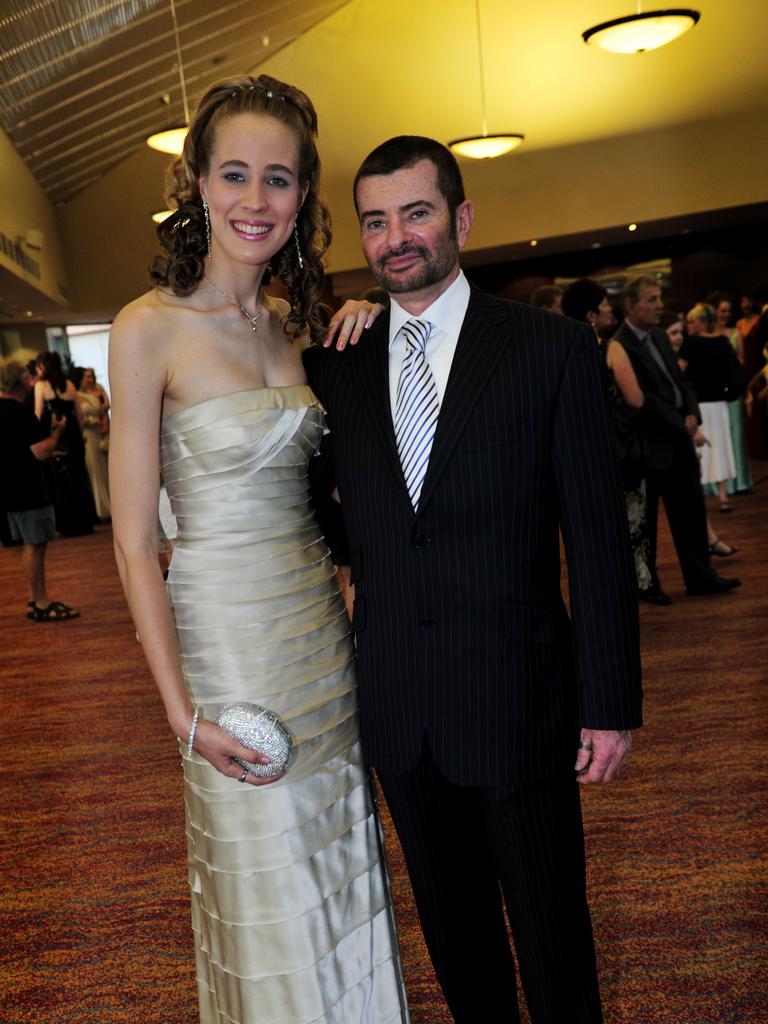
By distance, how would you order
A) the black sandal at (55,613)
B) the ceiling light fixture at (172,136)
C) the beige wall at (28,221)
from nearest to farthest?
the black sandal at (55,613)
the ceiling light fixture at (172,136)
the beige wall at (28,221)

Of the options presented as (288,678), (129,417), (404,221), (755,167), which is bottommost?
(288,678)

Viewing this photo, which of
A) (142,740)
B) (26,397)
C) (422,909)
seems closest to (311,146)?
(422,909)

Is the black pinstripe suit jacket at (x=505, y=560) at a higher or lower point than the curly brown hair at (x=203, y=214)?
lower

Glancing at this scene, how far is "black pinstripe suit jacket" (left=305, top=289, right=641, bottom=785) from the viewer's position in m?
1.76

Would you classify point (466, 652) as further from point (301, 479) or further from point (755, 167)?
point (755, 167)

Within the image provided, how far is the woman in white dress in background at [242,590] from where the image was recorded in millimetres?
1834

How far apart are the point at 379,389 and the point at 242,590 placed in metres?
0.43

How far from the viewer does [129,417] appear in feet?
5.94

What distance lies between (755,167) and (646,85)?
6.12 feet

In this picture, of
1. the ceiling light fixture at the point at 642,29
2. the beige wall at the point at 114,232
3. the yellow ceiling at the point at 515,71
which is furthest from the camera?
the beige wall at the point at 114,232

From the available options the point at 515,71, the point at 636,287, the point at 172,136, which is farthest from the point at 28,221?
the point at 636,287

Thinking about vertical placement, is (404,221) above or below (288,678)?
above

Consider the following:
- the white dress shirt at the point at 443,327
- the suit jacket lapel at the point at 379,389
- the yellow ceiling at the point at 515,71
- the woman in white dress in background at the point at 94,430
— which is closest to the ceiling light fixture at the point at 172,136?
the yellow ceiling at the point at 515,71

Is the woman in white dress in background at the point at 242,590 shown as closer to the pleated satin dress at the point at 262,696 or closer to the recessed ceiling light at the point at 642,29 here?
the pleated satin dress at the point at 262,696
